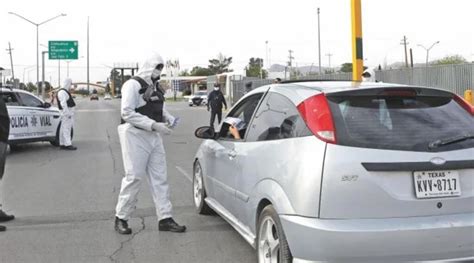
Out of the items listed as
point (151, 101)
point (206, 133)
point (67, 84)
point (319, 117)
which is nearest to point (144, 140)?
point (151, 101)

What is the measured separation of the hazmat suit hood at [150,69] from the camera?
600cm

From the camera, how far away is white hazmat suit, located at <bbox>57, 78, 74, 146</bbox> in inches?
572

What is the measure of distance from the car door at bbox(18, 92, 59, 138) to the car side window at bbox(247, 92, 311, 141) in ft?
34.6

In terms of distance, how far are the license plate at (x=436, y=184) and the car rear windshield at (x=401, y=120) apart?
0.17m

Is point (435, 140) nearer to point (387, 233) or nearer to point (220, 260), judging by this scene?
point (387, 233)

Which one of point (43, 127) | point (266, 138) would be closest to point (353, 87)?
point (266, 138)

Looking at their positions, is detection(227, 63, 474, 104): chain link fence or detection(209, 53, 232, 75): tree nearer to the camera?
detection(227, 63, 474, 104): chain link fence

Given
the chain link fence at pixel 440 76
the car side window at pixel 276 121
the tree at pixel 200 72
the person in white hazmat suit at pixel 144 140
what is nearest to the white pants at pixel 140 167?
the person in white hazmat suit at pixel 144 140

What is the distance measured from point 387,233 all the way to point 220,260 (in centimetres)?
196

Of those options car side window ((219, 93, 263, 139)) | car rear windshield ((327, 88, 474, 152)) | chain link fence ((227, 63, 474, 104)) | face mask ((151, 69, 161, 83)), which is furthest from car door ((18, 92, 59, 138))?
car rear windshield ((327, 88, 474, 152))

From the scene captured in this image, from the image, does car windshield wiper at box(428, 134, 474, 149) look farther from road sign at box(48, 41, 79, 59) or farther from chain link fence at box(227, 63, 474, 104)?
road sign at box(48, 41, 79, 59)

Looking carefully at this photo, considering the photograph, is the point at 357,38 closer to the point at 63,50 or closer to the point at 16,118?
the point at 16,118

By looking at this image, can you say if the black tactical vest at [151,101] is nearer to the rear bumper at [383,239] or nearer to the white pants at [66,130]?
the rear bumper at [383,239]

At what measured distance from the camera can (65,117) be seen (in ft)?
48.2
